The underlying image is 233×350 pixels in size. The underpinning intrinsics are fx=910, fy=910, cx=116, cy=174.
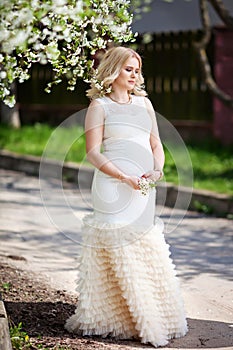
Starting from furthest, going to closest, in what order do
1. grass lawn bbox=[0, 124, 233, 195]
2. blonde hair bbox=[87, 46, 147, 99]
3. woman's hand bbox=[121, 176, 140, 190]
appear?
grass lawn bbox=[0, 124, 233, 195] < blonde hair bbox=[87, 46, 147, 99] < woman's hand bbox=[121, 176, 140, 190]

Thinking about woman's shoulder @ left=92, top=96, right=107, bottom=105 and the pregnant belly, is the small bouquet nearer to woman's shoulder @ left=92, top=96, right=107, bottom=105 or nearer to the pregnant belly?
the pregnant belly

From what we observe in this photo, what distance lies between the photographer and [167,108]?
16.2 m

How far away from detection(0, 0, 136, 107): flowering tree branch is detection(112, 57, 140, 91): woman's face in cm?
15

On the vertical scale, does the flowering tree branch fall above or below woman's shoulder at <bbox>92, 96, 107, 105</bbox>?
above

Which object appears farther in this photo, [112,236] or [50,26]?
[112,236]

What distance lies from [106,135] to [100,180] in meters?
0.28

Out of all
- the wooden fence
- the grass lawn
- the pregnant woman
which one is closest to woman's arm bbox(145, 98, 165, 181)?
the pregnant woman

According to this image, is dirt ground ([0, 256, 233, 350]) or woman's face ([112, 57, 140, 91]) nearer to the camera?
dirt ground ([0, 256, 233, 350])

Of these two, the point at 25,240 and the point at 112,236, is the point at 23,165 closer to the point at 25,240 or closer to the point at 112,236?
the point at 25,240

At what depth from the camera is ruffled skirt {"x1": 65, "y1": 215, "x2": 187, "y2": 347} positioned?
5340 mm

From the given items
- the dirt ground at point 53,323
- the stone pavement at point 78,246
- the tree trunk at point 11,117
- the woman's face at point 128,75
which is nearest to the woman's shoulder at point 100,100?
the woman's face at point 128,75

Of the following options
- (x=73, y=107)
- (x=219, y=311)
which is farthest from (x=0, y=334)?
(x=73, y=107)

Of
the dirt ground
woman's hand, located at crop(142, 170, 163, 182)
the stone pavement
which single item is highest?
woman's hand, located at crop(142, 170, 163, 182)

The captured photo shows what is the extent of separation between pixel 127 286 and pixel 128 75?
4.13 ft
